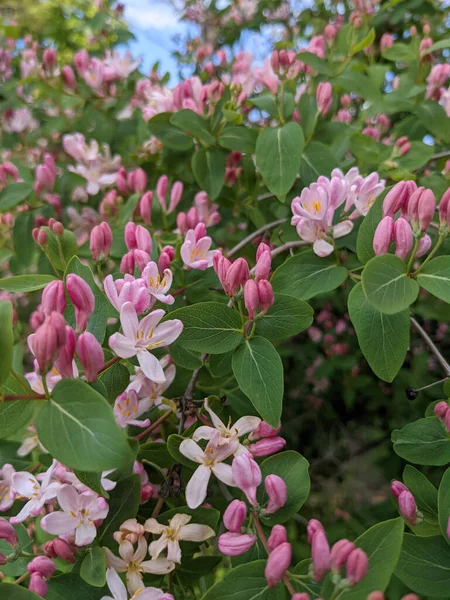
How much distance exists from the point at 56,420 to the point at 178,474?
33cm

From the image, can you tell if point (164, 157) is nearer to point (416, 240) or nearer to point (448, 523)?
point (416, 240)

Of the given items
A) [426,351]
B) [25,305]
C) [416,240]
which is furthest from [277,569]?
[25,305]

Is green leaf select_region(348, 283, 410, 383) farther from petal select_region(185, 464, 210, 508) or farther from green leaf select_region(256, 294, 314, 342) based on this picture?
petal select_region(185, 464, 210, 508)

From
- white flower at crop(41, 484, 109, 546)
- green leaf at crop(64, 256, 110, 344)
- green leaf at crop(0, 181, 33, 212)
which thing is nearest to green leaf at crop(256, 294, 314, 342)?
green leaf at crop(64, 256, 110, 344)

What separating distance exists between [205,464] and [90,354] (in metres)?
0.25

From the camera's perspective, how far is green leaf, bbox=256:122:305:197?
1024 mm

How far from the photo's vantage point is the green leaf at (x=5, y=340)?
590 mm

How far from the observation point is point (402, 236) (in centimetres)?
74

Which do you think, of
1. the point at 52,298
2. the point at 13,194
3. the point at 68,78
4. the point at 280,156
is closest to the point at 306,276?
the point at 280,156

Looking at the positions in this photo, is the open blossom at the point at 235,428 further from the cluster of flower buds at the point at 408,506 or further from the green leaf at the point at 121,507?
the cluster of flower buds at the point at 408,506

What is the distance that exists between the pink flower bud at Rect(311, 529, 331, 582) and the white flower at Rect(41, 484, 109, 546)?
12.1 inches

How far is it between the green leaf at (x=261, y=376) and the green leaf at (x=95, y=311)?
0.20 m

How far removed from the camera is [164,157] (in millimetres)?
1450

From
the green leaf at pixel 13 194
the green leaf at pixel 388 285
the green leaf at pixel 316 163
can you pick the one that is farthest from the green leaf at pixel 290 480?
the green leaf at pixel 13 194
